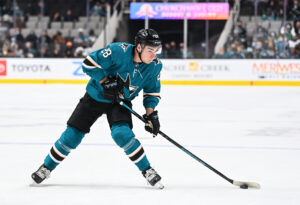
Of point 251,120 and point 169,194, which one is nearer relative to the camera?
point 169,194

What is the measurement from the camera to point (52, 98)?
889 centimetres

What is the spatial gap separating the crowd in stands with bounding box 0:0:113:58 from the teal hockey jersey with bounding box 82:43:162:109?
973 cm

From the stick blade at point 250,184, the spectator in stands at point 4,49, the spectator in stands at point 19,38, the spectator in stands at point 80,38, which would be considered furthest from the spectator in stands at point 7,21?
the stick blade at point 250,184

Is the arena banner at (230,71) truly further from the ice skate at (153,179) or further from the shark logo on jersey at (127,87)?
the ice skate at (153,179)

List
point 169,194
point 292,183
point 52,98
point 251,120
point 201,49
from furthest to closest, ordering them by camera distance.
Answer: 1. point 201,49
2. point 52,98
3. point 251,120
4. point 292,183
5. point 169,194

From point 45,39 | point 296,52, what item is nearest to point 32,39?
point 45,39

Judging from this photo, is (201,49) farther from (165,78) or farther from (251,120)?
(251,120)

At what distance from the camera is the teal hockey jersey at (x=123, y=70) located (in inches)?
121

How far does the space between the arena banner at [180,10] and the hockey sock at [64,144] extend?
461 inches

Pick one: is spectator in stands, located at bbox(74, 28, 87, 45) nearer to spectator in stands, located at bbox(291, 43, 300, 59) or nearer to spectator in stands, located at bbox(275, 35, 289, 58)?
spectator in stands, located at bbox(275, 35, 289, 58)

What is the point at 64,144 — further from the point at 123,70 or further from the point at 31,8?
the point at 31,8

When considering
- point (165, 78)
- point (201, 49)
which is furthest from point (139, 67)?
point (201, 49)

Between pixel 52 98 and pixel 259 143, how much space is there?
188 inches

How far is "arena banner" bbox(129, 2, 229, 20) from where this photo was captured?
14.6m
